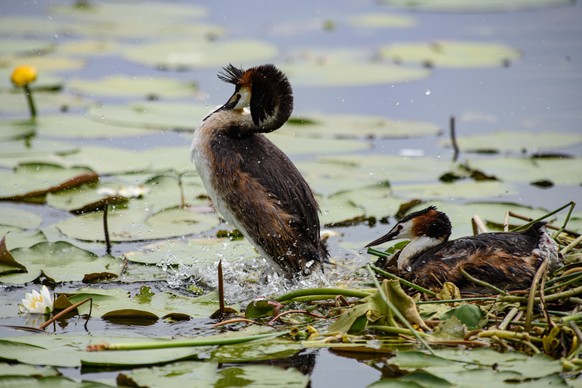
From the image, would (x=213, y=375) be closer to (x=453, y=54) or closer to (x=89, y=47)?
(x=453, y=54)

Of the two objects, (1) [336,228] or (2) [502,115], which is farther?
(2) [502,115]

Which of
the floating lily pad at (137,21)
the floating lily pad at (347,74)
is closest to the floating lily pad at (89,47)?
the floating lily pad at (137,21)

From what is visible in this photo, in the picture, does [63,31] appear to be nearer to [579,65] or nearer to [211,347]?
[579,65]

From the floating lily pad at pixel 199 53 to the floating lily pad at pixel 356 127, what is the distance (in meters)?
2.27

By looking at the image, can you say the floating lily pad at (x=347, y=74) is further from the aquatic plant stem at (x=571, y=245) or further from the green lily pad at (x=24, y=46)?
the aquatic plant stem at (x=571, y=245)

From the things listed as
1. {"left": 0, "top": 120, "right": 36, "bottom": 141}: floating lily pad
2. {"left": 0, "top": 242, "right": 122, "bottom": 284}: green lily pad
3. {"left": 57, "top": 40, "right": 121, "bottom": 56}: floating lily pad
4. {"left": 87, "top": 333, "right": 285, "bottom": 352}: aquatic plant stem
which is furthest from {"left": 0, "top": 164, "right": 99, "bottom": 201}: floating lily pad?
{"left": 57, "top": 40, "right": 121, "bottom": 56}: floating lily pad

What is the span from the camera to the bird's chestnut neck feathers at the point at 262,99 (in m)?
6.38

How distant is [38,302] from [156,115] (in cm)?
460

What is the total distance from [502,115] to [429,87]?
119 centimetres

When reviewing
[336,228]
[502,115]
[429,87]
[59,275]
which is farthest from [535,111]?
[59,275]

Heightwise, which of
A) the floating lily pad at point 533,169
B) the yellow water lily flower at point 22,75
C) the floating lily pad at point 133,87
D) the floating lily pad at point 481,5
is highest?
the floating lily pad at point 481,5

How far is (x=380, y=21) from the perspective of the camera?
14.6 metres

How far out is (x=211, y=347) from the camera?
5.20m

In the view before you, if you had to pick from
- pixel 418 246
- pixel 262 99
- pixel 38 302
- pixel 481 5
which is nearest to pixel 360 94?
pixel 481 5
